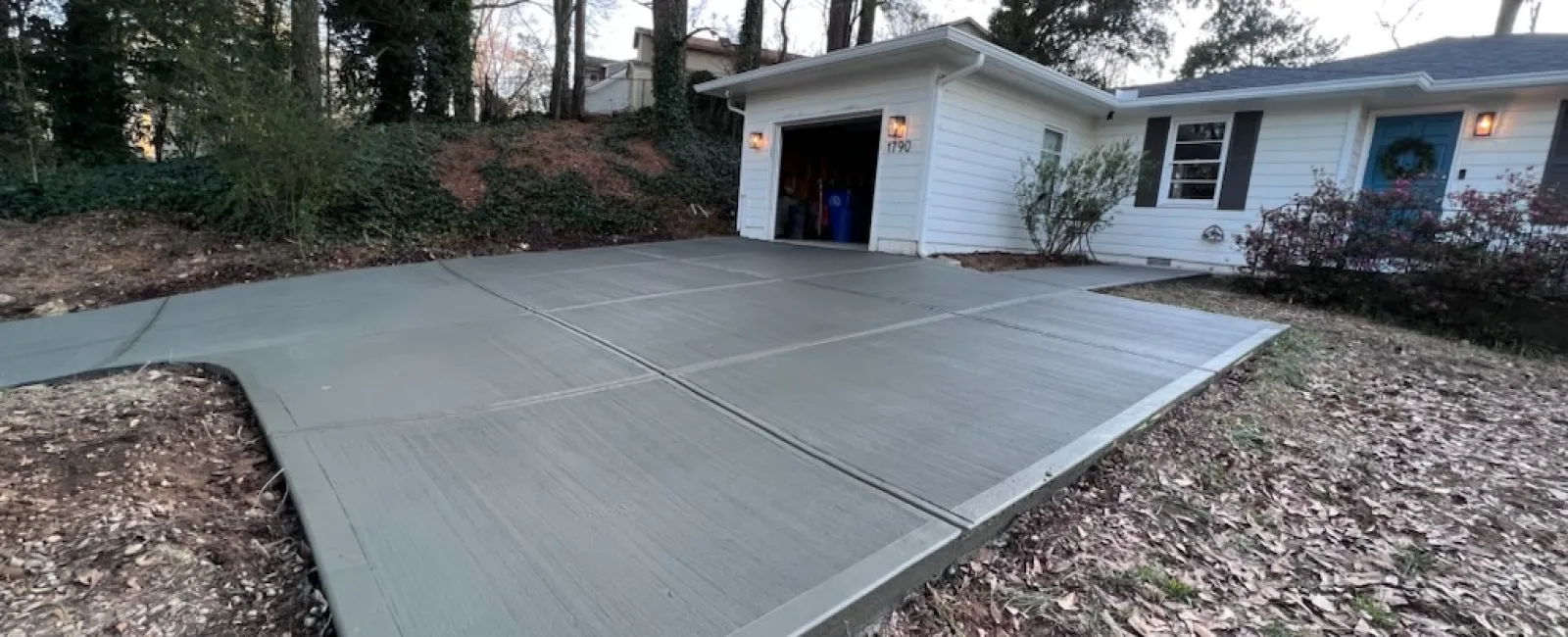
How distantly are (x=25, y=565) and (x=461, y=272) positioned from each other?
4.93m

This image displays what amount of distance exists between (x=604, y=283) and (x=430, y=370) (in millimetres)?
2541

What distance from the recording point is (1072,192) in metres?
8.15

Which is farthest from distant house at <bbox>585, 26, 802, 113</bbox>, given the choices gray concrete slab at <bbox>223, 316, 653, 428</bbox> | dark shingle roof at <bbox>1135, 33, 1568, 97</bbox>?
gray concrete slab at <bbox>223, 316, 653, 428</bbox>

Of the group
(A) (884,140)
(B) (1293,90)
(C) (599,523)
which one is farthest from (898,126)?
(C) (599,523)

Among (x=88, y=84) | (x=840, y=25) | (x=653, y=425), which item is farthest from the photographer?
(x=840, y=25)

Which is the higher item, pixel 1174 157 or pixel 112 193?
pixel 1174 157

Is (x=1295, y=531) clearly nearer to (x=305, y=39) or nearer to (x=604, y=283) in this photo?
(x=604, y=283)

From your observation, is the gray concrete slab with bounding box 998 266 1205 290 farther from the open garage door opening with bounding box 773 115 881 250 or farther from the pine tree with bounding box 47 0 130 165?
the pine tree with bounding box 47 0 130 165

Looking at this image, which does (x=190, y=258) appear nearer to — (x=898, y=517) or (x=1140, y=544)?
(x=898, y=517)

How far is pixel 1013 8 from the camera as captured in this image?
15164mm

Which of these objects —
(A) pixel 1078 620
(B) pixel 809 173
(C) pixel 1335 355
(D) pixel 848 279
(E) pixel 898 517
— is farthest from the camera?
(B) pixel 809 173

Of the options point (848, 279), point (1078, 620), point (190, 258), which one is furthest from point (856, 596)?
point (190, 258)

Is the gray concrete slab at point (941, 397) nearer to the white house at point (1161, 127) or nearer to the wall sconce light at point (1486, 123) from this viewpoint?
the white house at point (1161, 127)

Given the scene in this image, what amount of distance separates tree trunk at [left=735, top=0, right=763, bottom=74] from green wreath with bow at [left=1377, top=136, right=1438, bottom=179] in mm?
9787
